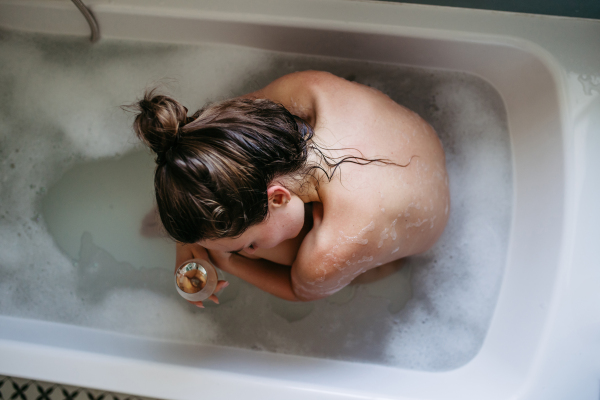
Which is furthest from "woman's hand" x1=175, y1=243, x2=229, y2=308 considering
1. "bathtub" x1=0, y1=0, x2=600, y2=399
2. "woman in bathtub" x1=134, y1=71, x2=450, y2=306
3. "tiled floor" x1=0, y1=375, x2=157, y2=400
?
"tiled floor" x1=0, y1=375, x2=157, y2=400

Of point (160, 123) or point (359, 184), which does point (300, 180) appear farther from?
point (160, 123)

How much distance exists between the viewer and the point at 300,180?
2.19 feet

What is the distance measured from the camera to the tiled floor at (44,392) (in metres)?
0.83

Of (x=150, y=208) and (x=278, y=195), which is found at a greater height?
(x=278, y=195)

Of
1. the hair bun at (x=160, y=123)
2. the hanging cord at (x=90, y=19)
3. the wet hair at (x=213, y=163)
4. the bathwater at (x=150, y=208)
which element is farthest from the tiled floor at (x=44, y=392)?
the hanging cord at (x=90, y=19)

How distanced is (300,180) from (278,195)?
66 millimetres

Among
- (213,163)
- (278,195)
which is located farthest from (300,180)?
(213,163)

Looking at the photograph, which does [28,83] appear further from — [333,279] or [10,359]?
[333,279]

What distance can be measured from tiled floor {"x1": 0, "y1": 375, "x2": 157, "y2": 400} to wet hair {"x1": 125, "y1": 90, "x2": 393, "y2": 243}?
49 cm

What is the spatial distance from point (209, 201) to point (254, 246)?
6.6 inches

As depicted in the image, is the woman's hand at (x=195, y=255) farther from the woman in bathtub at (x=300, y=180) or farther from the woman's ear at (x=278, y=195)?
the woman's ear at (x=278, y=195)

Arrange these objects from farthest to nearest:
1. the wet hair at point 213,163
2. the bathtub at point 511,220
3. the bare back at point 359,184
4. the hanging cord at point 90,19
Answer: the hanging cord at point 90,19
the bathtub at point 511,220
the bare back at point 359,184
the wet hair at point 213,163

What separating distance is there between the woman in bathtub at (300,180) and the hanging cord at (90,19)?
0.57 meters

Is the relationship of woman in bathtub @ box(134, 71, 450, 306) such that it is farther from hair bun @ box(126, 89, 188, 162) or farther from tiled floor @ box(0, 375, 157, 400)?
tiled floor @ box(0, 375, 157, 400)
